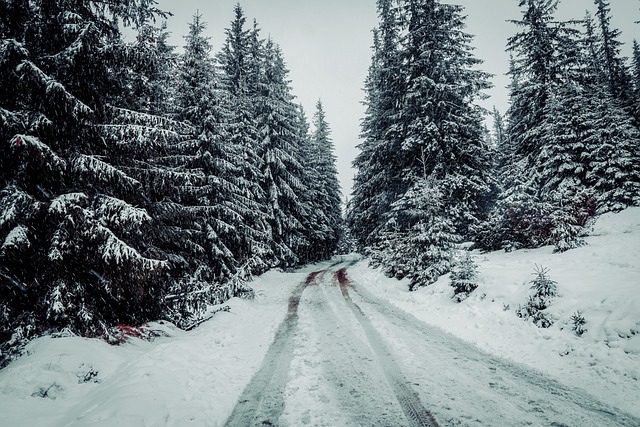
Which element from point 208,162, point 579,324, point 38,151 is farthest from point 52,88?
point 579,324

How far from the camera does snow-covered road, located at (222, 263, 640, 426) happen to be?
4109 millimetres

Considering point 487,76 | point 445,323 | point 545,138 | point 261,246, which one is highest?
point 487,76

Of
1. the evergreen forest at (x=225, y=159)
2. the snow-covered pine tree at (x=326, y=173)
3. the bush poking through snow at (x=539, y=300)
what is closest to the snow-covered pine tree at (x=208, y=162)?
the evergreen forest at (x=225, y=159)

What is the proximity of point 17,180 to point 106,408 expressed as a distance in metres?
5.04

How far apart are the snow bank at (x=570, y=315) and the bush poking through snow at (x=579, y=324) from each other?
0.08 meters

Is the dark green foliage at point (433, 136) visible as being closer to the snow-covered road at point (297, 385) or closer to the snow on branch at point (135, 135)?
the snow-covered road at point (297, 385)

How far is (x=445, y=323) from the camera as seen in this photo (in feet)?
28.7

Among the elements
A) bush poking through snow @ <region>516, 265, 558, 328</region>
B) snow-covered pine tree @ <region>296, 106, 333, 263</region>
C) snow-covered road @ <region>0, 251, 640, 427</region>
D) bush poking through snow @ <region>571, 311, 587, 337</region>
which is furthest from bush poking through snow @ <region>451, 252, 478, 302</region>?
snow-covered pine tree @ <region>296, 106, 333, 263</region>

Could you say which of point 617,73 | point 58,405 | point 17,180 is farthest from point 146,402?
point 617,73

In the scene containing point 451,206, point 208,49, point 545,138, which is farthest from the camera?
point 545,138

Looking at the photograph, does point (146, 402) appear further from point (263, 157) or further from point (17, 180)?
point (263, 157)

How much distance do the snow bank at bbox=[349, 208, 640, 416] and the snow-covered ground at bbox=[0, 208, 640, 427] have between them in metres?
0.03

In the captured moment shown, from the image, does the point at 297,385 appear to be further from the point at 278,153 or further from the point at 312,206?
the point at 312,206

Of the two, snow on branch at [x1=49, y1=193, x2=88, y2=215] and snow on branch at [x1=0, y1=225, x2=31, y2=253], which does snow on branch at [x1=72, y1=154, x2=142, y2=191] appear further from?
snow on branch at [x1=0, y1=225, x2=31, y2=253]
